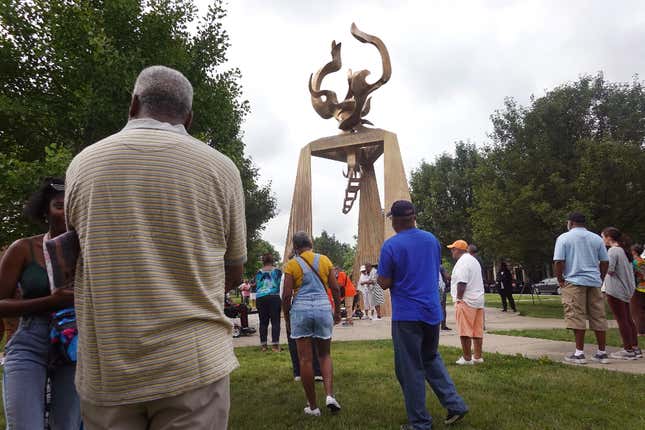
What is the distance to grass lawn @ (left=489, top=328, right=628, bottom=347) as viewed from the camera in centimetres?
859

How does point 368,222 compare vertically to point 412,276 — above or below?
above

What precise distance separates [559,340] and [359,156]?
34.0 feet

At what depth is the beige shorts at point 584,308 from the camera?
638cm

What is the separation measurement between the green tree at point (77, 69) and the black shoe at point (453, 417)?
316 inches

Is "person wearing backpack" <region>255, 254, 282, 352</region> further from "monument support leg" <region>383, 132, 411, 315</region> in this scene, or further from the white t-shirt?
"monument support leg" <region>383, 132, 411, 315</region>

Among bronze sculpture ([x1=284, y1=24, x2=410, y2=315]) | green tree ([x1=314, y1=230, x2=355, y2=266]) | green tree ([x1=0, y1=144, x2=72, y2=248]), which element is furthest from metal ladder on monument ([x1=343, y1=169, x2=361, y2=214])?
green tree ([x1=314, y1=230, x2=355, y2=266])

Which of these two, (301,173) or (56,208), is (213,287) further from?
(301,173)

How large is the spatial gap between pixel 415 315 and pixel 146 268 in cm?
280

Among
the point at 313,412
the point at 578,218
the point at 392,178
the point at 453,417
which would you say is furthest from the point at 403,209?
the point at 392,178

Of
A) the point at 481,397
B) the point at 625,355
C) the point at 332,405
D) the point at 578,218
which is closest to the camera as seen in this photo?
the point at 332,405

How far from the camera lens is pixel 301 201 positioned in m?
17.1

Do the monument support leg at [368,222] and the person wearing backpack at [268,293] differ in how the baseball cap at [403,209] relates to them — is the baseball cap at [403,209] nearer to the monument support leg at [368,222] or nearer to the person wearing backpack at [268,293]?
the person wearing backpack at [268,293]

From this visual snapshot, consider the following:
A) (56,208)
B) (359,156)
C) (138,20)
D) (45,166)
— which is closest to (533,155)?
(359,156)

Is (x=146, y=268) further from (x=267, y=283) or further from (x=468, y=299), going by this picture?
(x=267, y=283)
